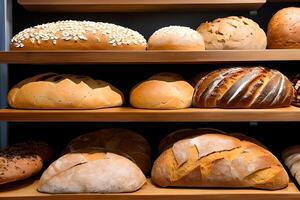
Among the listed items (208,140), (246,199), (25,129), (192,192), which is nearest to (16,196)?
(25,129)

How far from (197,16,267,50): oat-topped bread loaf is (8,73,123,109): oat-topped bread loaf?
1.68ft

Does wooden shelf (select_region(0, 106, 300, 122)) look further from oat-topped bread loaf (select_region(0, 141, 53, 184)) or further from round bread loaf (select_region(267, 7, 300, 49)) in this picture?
round bread loaf (select_region(267, 7, 300, 49))

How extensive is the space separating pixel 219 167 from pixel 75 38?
82 cm

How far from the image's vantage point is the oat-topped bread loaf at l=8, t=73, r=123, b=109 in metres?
1.63

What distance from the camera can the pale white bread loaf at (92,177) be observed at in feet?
5.05

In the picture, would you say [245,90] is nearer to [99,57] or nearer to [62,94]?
[99,57]

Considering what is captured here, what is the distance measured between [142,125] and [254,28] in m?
0.78

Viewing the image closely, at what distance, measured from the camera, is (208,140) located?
1.63m

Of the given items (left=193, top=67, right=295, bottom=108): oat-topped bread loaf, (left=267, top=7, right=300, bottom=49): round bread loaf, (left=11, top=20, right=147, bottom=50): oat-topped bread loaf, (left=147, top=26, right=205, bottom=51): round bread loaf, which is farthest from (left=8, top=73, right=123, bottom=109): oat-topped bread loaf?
(left=267, top=7, right=300, bottom=49): round bread loaf

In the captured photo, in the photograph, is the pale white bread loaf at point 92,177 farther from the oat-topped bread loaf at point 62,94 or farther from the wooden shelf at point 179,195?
the oat-topped bread loaf at point 62,94

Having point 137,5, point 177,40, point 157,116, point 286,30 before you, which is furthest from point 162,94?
point 286,30

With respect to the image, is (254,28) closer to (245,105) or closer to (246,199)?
(245,105)

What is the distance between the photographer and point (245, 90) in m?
1.63

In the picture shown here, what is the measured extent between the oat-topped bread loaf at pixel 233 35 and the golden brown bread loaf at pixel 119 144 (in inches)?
22.3
